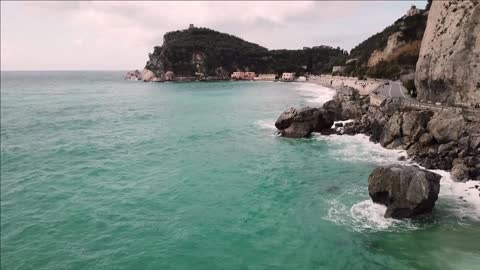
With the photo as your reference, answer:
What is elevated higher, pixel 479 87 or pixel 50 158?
pixel 479 87

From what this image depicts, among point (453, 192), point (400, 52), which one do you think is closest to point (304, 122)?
point (453, 192)

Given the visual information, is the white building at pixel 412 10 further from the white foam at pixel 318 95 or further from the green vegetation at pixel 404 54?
the white foam at pixel 318 95

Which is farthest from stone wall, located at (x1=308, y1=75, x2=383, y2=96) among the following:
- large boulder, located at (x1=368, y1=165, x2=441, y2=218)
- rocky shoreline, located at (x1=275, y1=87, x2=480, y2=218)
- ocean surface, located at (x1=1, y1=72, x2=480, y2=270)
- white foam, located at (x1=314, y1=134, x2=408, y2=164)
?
large boulder, located at (x1=368, y1=165, x2=441, y2=218)

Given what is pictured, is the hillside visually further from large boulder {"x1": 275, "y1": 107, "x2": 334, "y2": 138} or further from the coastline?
the coastline

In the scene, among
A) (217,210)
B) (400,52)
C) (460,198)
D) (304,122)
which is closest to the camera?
(460,198)

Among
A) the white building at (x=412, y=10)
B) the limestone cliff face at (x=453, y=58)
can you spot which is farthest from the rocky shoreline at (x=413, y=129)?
the white building at (x=412, y=10)

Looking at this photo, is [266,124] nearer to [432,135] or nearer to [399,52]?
[432,135]

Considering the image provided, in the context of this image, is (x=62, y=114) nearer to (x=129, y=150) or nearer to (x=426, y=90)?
(x=129, y=150)

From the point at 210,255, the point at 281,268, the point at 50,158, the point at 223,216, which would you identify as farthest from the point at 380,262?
the point at 50,158
